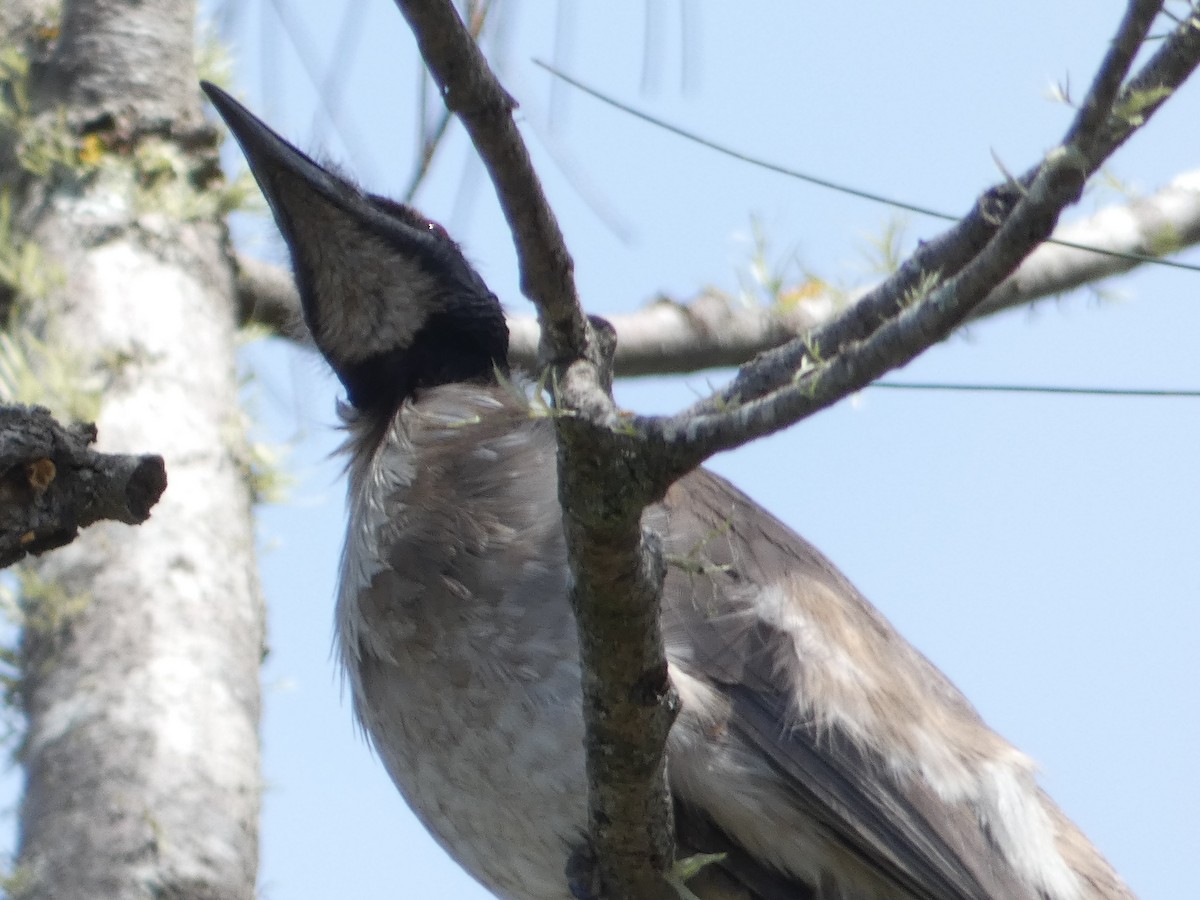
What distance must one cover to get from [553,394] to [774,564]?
1.52 meters

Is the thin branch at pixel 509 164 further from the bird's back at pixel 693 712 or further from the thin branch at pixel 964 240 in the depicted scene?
the bird's back at pixel 693 712

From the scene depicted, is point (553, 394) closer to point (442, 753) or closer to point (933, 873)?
point (442, 753)

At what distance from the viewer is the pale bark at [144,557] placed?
3416 mm

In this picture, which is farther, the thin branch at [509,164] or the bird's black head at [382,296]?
the bird's black head at [382,296]

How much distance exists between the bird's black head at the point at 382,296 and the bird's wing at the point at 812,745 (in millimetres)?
908

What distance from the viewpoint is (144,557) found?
3.78 metres

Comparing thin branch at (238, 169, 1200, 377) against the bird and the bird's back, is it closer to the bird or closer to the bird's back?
the bird

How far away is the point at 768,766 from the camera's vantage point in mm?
3287

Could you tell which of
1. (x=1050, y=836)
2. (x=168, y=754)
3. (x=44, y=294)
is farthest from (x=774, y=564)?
(x=44, y=294)

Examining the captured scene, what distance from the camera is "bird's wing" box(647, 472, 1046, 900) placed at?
3.28m

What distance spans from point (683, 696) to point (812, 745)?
31 centimetres

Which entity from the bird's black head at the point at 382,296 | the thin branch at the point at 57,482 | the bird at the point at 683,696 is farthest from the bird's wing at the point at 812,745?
the thin branch at the point at 57,482

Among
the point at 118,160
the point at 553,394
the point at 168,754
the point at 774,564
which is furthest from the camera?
the point at 118,160

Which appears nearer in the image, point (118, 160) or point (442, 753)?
point (442, 753)
